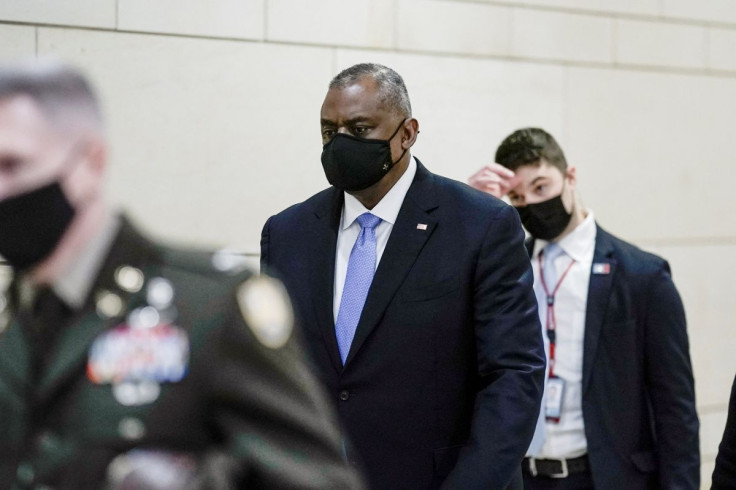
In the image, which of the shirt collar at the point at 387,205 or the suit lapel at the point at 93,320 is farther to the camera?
the shirt collar at the point at 387,205

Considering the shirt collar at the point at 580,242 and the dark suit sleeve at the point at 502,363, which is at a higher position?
the shirt collar at the point at 580,242

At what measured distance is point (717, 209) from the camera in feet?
23.1

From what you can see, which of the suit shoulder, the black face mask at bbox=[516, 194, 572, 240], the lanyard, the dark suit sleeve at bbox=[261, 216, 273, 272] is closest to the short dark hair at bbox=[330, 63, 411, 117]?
the dark suit sleeve at bbox=[261, 216, 273, 272]

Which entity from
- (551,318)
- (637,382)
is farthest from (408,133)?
(637,382)

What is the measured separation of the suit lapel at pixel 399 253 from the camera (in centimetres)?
318

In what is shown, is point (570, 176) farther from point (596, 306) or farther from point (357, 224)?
point (357, 224)

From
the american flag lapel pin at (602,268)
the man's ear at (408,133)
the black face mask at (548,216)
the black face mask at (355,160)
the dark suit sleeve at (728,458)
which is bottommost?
the dark suit sleeve at (728,458)

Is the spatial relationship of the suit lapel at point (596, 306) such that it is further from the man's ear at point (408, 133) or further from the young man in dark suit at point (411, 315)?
the man's ear at point (408, 133)

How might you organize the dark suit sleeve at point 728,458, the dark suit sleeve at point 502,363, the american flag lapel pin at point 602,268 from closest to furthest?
the dark suit sleeve at point 728,458 → the dark suit sleeve at point 502,363 → the american flag lapel pin at point 602,268

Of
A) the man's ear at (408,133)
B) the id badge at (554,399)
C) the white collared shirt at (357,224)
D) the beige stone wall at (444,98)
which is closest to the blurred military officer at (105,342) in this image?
the white collared shirt at (357,224)

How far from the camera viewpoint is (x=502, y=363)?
10.4 ft

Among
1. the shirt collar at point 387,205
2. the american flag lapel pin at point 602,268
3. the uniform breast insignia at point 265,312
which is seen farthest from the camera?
the american flag lapel pin at point 602,268

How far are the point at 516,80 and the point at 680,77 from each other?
50.6 inches

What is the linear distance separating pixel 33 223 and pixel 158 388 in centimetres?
25
